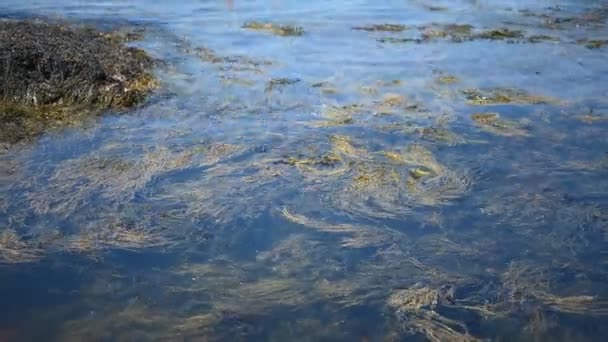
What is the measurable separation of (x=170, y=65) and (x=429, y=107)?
5.08m

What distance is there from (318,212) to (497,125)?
3.73 meters

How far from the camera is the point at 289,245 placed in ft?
18.2

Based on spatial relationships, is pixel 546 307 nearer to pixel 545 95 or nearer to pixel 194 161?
pixel 194 161

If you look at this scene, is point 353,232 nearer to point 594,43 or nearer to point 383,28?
point 594,43

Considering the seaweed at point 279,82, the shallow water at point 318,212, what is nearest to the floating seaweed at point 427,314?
the shallow water at point 318,212

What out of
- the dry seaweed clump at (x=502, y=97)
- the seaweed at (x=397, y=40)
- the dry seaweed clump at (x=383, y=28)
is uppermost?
the dry seaweed clump at (x=383, y=28)

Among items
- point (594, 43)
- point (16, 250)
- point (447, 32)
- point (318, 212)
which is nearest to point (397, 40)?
point (447, 32)

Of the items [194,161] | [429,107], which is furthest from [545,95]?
[194,161]

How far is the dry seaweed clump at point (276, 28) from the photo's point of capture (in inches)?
578

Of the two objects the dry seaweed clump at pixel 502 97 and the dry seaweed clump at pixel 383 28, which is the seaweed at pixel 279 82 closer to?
the dry seaweed clump at pixel 502 97

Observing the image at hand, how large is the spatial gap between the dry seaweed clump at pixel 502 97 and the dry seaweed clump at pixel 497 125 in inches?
26.4

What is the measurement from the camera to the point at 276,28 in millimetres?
15312

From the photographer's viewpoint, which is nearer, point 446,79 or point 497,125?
point 497,125

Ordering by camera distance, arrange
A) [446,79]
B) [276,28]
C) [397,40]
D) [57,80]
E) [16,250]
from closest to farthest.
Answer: [16,250], [57,80], [446,79], [397,40], [276,28]
